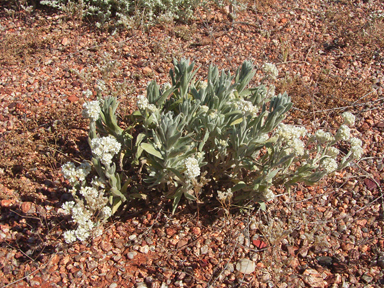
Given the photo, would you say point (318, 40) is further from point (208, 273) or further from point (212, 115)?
point (208, 273)

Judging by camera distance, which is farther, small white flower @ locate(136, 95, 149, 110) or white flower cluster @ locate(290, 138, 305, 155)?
small white flower @ locate(136, 95, 149, 110)

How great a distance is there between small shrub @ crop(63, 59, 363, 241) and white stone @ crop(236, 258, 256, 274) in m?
0.58

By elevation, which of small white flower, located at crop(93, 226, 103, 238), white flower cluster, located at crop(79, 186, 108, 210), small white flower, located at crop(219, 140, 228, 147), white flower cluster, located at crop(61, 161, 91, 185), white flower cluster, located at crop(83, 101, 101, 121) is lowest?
→ small white flower, located at crop(93, 226, 103, 238)

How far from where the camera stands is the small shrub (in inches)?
121

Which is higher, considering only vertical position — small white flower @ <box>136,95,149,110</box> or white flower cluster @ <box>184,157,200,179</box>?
small white flower @ <box>136,95,149,110</box>

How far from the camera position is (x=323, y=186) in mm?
4160

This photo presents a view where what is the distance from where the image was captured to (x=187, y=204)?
12.4 ft

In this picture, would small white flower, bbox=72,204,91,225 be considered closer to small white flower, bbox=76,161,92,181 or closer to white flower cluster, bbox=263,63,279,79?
small white flower, bbox=76,161,92,181

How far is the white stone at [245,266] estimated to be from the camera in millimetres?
3281

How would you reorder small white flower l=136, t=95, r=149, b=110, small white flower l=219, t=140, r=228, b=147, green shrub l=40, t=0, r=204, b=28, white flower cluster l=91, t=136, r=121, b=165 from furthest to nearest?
green shrub l=40, t=0, r=204, b=28, small white flower l=219, t=140, r=228, b=147, small white flower l=136, t=95, r=149, b=110, white flower cluster l=91, t=136, r=121, b=165

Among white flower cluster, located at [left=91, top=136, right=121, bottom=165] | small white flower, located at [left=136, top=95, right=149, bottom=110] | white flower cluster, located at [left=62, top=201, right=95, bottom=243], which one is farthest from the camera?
small white flower, located at [left=136, top=95, right=149, bottom=110]

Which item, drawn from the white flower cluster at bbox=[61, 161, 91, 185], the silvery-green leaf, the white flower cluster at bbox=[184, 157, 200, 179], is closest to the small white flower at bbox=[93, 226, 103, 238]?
the white flower cluster at bbox=[61, 161, 91, 185]

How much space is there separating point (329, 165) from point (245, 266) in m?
1.20

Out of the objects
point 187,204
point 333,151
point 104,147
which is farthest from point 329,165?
point 104,147
